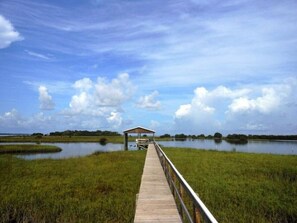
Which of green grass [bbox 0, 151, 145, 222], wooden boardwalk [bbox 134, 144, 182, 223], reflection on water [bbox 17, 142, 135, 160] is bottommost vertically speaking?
reflection on water [bbox 17, 142, 135, 160]

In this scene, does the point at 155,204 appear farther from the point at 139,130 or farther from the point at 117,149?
the point at 117,149

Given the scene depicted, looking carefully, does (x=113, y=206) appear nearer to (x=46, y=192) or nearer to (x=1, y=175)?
(x=46, y=192)

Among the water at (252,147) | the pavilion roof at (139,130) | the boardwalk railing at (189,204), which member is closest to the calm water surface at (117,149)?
the water at (252,147)

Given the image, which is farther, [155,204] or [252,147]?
[252,147]

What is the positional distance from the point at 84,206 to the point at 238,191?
20.0ft

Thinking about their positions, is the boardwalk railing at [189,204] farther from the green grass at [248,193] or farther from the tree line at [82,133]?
the tree line at [82,133]

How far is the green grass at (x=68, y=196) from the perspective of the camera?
8.61 m

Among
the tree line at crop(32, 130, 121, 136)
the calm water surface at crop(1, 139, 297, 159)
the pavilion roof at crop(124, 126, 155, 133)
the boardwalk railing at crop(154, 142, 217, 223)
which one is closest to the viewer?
the boardwalk railing at crop(154, 142, 217, 223)

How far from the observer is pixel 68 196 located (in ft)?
35.2

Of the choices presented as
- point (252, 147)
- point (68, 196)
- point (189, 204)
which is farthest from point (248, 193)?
point (252, 147)

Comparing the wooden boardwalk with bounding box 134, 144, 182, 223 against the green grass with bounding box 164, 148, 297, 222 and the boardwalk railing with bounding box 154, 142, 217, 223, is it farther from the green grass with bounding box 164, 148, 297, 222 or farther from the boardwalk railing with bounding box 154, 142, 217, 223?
the green grass with bounding box 164, 148, 297, 222

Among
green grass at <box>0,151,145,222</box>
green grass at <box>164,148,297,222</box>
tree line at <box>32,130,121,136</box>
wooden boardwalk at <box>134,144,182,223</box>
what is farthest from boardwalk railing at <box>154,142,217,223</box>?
tree line at <box>32,130,121,136</box>

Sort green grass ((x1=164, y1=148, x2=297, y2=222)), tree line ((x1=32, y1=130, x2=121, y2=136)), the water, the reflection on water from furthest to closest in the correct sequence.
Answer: tree line ((x1=32, y1=130, x2=121, y2=136)) < the water < the reflection on water < green grass ((x1=164, y1=148, x2=297, y2=222))

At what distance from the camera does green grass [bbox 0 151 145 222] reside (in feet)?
28.2
